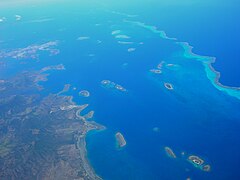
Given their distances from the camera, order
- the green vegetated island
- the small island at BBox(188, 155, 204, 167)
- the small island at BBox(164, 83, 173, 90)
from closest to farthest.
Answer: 1. the small island at BBox(188, 155, 204, 167)
2. the green vegetated island
3. the small island at BBox(164, 83, 173, 90)

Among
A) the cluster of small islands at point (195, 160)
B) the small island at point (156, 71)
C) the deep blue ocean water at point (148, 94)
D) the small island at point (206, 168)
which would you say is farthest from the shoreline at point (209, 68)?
the small island at point (206, 168)

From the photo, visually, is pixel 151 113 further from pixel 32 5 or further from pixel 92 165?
pixel 32 5

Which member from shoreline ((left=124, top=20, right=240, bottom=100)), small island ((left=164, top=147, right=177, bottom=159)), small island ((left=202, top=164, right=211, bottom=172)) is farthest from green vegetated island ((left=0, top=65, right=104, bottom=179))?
shoreline ((left=124, top=20, right=240, bottom=100))

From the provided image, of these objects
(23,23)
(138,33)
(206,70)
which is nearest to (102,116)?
(206,70)

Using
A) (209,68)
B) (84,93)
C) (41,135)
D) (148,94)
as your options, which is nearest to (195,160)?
(148,94)

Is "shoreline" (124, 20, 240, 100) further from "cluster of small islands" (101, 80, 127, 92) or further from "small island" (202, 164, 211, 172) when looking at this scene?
"small island" (202, 164, 211, 172)

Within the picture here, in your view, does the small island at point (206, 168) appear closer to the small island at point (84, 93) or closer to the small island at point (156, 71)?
the small island at point (84, 93)

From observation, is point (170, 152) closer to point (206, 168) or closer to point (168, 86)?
point (206, 168)
